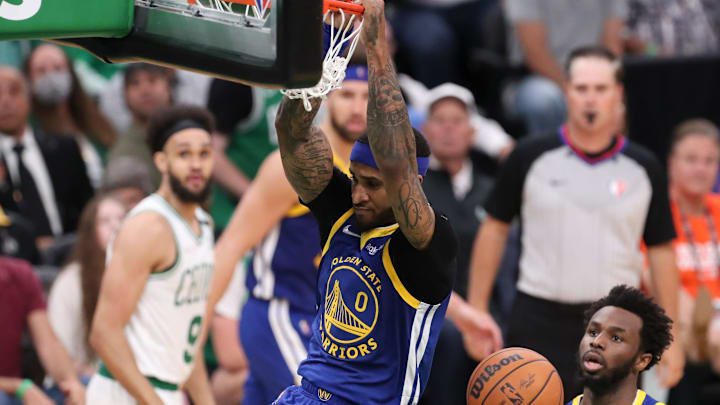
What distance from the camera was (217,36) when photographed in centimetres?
399

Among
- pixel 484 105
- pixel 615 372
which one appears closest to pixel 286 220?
pixel 615 372

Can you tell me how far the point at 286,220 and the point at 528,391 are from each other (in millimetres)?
2179

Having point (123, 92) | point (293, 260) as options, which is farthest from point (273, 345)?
point (123, 92)

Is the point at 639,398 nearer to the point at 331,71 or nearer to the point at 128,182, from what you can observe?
the point at 331,71

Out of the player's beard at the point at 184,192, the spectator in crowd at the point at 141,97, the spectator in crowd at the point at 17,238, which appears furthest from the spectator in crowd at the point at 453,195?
the spectator in crowd at the point at 17,238

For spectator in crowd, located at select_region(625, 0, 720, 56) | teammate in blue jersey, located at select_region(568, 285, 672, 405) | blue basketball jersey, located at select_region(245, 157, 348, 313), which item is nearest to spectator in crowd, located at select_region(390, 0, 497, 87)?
spectator in crowd, located at select_region(625, 0, 720, 56)

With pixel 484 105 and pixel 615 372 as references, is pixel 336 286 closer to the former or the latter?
pixel 615 372

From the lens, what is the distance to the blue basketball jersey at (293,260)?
6.48 m

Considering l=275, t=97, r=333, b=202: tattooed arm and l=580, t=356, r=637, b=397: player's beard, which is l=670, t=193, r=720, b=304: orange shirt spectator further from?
l=275, t=97, r=333, b=202: tattooed arm

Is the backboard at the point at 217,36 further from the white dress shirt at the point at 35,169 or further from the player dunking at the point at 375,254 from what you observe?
the white dress shirt at the point at 35,169

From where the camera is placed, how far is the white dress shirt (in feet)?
27.9

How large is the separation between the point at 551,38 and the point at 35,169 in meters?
4.20

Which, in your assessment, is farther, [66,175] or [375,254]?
[66,175]

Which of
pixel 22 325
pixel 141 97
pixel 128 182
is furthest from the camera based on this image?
pixel 141 97
